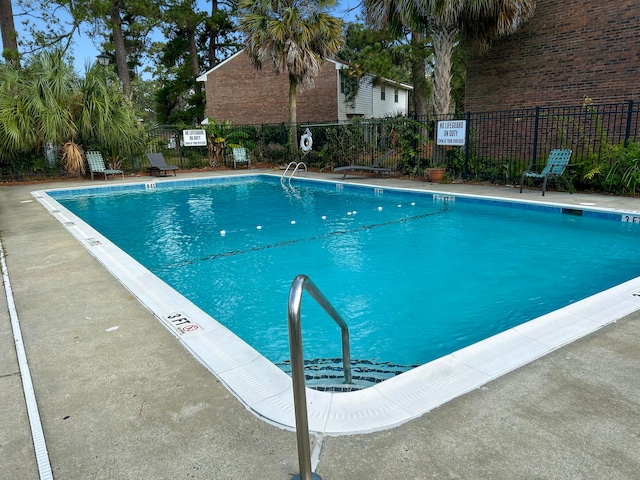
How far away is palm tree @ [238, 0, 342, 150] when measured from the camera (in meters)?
15.8

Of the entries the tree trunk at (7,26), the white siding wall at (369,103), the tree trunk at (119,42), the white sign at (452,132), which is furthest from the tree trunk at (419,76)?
the tree trunk at (7,26)

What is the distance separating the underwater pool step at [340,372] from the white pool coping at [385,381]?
51 cm

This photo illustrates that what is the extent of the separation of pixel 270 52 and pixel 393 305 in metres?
13.8

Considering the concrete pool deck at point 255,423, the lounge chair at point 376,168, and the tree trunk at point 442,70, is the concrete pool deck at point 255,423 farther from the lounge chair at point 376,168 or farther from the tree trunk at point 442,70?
the lounge chair at point 376,168

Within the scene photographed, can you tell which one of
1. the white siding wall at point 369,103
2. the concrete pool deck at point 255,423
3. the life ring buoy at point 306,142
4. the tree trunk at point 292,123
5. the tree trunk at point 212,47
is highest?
the tree trunk at point 212,47

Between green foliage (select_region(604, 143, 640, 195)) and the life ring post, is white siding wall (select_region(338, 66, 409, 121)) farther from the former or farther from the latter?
green foliage (select_region(604, 143, 640, 195))

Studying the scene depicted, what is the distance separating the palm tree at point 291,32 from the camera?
1584 cm

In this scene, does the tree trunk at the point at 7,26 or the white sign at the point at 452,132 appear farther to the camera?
the tree trunk at the point at 7,26

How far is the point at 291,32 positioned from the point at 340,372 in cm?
1499

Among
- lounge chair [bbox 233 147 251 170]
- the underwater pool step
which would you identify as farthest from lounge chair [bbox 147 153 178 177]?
the underwater pool step

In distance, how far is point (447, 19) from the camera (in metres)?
11.2

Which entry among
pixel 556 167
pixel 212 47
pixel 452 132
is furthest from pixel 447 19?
pixel 212 47

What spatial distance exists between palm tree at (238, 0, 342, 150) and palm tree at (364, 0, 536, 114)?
11.3 ft

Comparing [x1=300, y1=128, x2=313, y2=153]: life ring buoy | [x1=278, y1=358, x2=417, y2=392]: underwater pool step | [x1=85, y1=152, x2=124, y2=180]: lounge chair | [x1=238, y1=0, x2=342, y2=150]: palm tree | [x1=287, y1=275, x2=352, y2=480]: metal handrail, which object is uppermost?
[x1=238, y1=0, x2=342, y2=150]: palm tree
